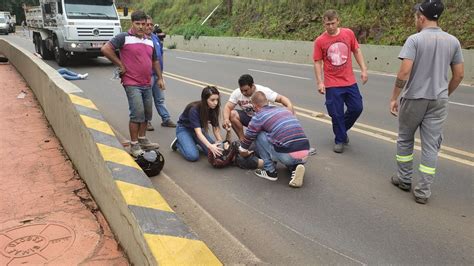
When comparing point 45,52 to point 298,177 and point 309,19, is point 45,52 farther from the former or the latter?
point 298,177

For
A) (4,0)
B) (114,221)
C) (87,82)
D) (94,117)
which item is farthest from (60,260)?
(4,0)

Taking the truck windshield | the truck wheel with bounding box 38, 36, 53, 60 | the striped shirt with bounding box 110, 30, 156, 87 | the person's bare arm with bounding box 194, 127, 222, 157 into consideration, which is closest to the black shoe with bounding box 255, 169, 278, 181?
the person's bare arm with bounding box 194, 127, 222, 157

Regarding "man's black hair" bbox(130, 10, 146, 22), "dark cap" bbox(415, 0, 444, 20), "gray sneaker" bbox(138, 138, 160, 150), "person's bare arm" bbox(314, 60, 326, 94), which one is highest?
"dark cap" bbox(415, 0, 444, 20)

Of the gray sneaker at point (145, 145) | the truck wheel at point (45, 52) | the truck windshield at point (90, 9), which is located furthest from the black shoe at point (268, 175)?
the truck wheel at point (45, 52)

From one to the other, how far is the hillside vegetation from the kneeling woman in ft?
40.0

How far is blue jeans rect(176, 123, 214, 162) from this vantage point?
5.31m

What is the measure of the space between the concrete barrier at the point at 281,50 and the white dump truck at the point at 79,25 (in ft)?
26.0

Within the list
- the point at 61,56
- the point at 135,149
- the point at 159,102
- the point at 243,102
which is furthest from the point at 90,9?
the point at 243,102

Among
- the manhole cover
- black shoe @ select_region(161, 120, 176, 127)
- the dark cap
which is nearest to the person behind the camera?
the manhole cover

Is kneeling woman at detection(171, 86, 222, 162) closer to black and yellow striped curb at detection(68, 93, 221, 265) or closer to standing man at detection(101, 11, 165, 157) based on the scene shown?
standing man at detection(101, 11, 165, 157)

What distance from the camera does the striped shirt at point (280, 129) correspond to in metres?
4.50

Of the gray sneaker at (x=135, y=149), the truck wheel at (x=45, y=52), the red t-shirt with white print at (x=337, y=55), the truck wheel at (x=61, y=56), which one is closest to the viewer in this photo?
the gray sneaker at (x=135, y=149)

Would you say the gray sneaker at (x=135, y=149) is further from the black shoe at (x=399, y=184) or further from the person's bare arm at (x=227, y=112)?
the black shoe at (x=399, y=184)

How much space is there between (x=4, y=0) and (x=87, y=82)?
59.6 metres
